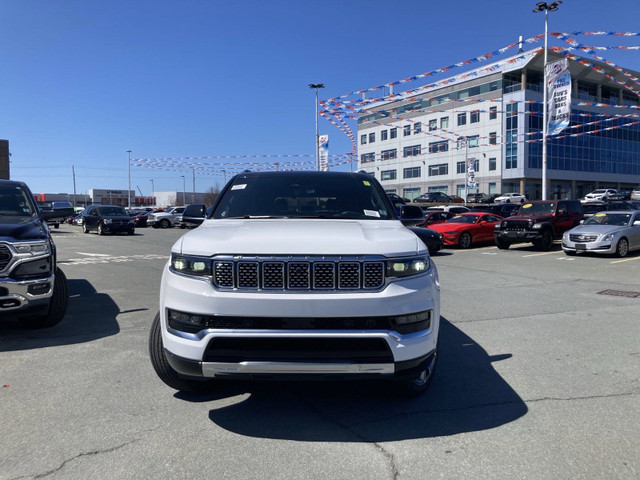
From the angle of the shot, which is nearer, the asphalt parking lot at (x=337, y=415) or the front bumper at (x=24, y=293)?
the asphalt parking lot at (x=337, y=415)

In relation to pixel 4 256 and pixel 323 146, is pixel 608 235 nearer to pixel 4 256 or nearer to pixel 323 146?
pixel 4 256

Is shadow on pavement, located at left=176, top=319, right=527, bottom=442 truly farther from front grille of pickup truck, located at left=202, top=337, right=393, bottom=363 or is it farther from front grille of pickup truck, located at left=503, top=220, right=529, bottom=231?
front grille of pickup truck, located at left=503, top=220, right=529, bottom=231

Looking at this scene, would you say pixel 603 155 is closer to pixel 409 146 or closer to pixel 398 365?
pixel 409 146

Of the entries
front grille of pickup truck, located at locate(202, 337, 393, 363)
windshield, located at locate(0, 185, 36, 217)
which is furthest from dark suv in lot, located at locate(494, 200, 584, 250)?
front grille of pickup truck, located at locate(202, 337, 393, 363)

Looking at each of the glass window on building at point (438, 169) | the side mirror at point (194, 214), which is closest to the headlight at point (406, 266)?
the side mirror at point (194, 214)

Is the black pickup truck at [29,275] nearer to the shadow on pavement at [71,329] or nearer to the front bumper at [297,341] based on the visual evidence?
the shadow on pavement at [71,329]

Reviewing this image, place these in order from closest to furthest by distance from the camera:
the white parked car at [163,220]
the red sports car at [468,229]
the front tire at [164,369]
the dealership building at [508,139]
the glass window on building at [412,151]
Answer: the front tire at [164,369]
the red sports car at [468,229]
the white parked car at [163,220]
the dealership building at [508,139]
the glass window on building at [412,151]

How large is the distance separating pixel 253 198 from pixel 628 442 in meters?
3.54

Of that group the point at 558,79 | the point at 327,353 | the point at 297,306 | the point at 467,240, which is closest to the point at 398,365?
the point at 327,353

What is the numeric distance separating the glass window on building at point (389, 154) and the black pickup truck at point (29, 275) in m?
73.1

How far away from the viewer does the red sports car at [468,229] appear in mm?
18703

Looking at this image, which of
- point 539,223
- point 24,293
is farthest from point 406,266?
point 539,223

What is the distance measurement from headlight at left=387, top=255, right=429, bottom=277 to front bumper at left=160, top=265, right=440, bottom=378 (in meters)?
0.15

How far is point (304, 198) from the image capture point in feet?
15.3
